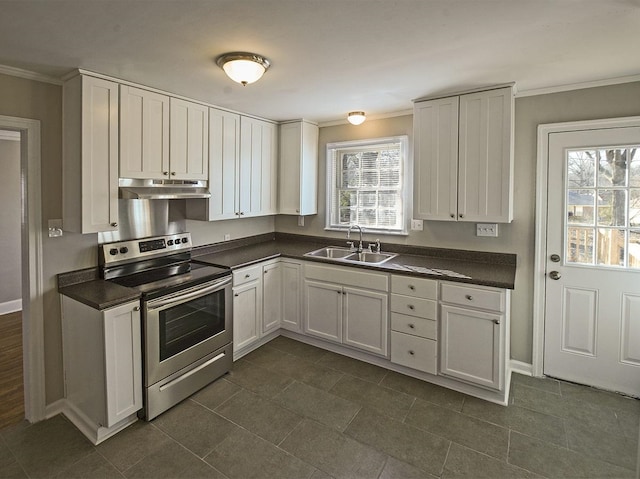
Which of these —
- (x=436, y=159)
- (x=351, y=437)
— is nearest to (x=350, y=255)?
(x=436, y=159)

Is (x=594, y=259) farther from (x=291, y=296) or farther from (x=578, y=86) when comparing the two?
(x=291, y=296)

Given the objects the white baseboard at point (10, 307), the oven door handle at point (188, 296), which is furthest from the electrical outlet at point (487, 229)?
the white baseboard at point (10, 307)

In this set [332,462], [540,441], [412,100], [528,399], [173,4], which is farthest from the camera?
[412,100]

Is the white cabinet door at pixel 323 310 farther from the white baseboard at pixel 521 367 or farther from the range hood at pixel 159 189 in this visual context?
the white baseboard at pixel 521 367

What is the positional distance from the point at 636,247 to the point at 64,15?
385 cm

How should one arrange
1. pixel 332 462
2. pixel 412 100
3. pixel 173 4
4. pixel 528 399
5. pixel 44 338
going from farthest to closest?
pixel 412 100
pixel 528 399
pixel 44 338
pixel 332 462
pixel 173 4

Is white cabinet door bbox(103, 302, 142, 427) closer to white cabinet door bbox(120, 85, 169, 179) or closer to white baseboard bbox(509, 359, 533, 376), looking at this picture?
white cabinet door bbox(120, 85, 169, 179)

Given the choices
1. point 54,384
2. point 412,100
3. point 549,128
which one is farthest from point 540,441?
point 54,384

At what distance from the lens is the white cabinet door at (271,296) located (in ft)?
11.7

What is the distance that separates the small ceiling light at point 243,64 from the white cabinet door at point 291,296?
1.95 meters

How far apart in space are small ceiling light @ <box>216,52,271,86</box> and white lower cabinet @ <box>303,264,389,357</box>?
1.84 m

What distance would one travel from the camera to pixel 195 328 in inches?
109

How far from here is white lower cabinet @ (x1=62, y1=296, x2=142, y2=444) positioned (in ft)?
7.25

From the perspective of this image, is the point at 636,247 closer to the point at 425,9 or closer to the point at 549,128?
the point at 549,128
